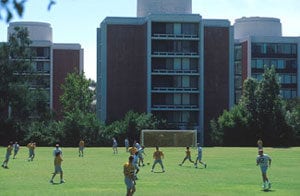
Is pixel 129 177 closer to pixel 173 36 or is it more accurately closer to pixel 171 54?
pixel 171 54

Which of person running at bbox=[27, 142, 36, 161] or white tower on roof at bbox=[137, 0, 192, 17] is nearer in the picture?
person running at bbox=[27, 142, 36, 161]

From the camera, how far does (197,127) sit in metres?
96.9

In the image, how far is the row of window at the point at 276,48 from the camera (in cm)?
11569

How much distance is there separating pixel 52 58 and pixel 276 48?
4324 cm

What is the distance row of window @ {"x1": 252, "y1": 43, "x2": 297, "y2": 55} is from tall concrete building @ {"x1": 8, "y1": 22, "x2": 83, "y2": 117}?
33892 millimetres

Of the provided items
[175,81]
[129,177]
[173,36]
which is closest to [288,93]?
[175,81]

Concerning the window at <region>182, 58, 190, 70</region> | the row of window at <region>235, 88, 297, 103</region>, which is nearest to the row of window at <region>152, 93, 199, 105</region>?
the window at <region>182, 58, 190, 70</region>

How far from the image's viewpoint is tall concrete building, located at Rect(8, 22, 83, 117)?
119062 millimetres

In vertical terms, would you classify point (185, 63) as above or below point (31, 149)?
above

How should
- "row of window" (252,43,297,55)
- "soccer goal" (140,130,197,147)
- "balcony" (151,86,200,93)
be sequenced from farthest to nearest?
1. "row of window" (252,43,297,55)
2. "balcony" (151,86,200,93)
3. "soccer goal" (140,130,197,147)

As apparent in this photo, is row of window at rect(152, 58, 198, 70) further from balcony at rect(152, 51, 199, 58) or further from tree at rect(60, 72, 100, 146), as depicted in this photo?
tree at rect(60, 72, 100, 146)

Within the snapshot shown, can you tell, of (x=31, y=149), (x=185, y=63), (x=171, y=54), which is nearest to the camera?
(x=31, y=149)

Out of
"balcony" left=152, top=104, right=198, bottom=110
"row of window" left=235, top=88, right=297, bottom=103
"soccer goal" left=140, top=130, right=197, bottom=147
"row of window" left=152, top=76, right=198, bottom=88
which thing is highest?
"row of window" left=152, top=76, right=198, bottom=88

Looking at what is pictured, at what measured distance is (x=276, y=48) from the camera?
116 meters
